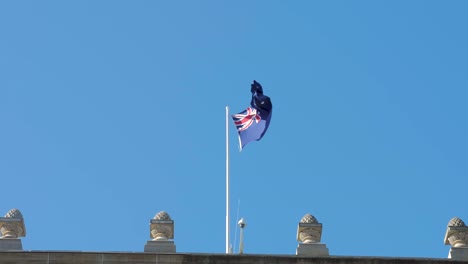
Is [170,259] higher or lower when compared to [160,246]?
lower

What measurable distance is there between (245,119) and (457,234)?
994 centimetres

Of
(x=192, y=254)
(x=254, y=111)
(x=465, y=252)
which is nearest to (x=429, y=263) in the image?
(x=465, y=252)

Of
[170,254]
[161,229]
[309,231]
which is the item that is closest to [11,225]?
[161,229]

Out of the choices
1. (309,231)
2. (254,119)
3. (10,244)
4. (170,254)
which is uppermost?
(254,119)

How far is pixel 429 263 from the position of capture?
114 feet

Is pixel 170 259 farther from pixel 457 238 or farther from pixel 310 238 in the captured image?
pixel 457 238

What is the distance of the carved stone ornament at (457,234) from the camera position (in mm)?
35781

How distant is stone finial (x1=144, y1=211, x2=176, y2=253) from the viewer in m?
35.0

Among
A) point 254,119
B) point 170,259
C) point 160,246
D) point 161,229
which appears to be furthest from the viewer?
point 254,119

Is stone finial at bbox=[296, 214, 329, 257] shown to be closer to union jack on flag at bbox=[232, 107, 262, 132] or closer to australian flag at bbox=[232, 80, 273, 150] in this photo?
australian flag at bbox=[232, 80, 273, 150]

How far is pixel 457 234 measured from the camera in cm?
3591

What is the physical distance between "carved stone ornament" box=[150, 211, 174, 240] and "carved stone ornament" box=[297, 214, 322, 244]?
13.3ft

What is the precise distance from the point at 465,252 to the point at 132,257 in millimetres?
10376

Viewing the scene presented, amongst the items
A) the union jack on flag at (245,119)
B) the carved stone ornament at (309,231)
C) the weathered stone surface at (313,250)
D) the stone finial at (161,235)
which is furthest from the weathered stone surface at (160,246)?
the union jack on flag at (245,119)
